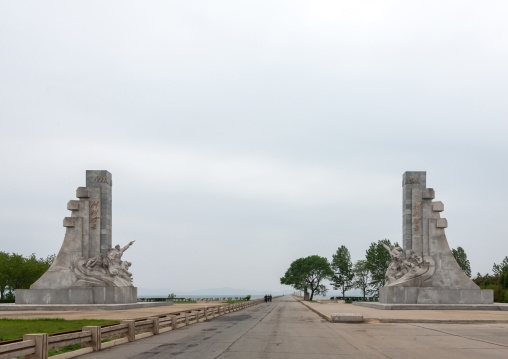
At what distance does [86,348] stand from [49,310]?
24.9 meters

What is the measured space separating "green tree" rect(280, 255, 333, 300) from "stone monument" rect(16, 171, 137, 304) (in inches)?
3076

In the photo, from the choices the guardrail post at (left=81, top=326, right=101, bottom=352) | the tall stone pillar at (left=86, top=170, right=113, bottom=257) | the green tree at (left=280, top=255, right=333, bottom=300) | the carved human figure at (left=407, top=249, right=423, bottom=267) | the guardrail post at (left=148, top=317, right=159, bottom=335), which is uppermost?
the tall stone pillar at (left=86, top=170, right=113, bottom=257)

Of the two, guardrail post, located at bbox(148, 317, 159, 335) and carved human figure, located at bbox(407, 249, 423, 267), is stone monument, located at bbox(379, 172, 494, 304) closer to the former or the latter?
carved human figure, located at bbox(407, 249, 423, 267)

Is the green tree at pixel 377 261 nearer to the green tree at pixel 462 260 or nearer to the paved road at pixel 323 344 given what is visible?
the green tree at pixel 462 260

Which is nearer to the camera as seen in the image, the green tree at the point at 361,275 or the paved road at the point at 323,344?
the paved road at the point at 323,344

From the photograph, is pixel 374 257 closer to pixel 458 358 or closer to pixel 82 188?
pixel 82 188

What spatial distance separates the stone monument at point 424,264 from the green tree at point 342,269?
2495 inches

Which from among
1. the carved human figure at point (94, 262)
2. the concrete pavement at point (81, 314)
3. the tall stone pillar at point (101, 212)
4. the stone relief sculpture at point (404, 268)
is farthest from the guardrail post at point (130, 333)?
the stone relief sculpture at point (404, 268)

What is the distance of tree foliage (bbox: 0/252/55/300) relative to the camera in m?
64.6

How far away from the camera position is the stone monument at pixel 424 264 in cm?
4116

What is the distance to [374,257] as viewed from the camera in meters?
89.8

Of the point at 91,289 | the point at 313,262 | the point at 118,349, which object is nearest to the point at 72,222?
the point at 91,289

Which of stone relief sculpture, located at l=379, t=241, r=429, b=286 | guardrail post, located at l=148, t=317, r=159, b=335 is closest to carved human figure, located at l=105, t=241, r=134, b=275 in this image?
stone relief sculpture, located at l=379, t=241, r=429, b=286

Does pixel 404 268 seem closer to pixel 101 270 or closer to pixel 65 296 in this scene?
pixel 101 270
